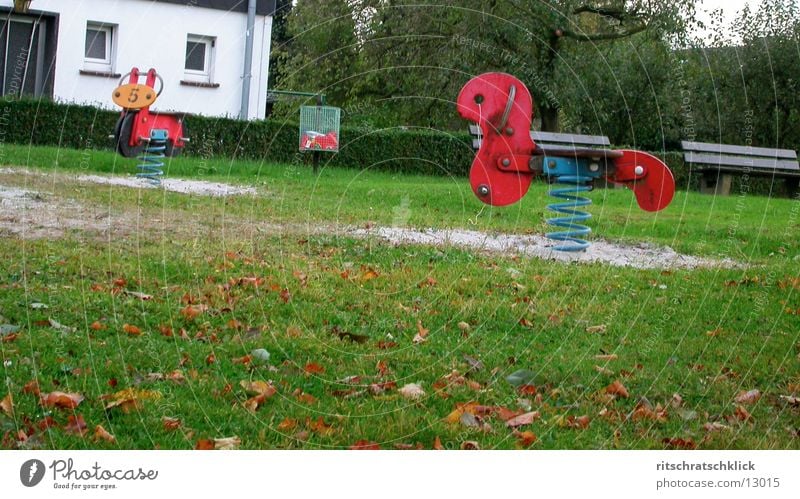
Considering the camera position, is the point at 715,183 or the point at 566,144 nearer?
the point at 566,144

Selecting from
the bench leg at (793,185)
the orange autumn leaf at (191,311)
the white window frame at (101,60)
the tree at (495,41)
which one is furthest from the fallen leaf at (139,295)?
the bench leg at (793,185)

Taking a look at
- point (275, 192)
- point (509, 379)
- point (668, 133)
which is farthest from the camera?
point (668, 133)

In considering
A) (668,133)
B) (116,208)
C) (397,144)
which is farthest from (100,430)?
(668,133)

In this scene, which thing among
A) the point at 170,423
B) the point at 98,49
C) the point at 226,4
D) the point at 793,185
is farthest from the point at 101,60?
the point at 793,185

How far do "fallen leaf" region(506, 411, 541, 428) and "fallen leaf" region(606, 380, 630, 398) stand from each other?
0.39 meters

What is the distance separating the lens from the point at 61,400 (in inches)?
131

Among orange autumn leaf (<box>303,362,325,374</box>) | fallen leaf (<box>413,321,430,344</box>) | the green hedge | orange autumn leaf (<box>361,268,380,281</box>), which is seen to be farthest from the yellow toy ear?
orange autumn leaf (<box>303,362,325,374</box>)

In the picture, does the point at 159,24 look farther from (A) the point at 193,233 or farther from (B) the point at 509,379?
(B) the point at 509,379

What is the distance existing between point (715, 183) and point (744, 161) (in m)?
1.14

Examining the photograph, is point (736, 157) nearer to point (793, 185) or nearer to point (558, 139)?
point (793, 185)

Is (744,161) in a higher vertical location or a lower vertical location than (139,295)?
higher

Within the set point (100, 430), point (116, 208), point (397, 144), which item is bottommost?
point (100, 430)

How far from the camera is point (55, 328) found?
13.7 ft

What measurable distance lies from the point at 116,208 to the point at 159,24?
4.92ft
